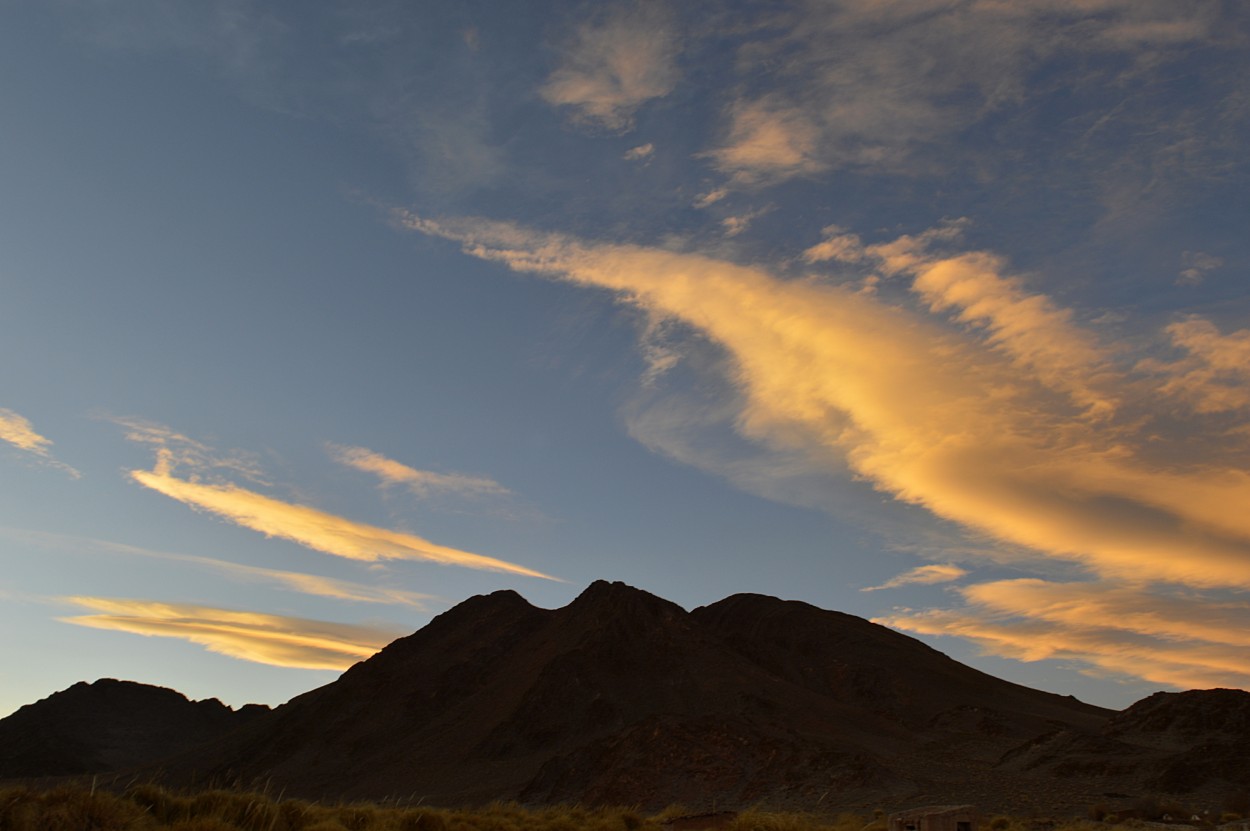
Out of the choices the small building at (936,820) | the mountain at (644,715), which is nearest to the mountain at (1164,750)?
the mountain at (644,715)

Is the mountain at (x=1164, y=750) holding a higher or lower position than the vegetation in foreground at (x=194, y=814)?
higher

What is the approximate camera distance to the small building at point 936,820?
18594mm

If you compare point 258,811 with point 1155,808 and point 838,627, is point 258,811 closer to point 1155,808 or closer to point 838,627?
point 1155,808

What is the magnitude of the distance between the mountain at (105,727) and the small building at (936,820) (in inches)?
4774

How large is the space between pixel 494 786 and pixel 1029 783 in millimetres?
40264

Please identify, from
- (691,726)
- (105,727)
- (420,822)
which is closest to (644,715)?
(691,726)

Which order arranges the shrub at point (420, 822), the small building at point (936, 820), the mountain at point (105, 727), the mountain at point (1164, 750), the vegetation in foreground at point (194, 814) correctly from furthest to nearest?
the mountain at point (105, 727), the mountain at point (1164, 750), the small building at point (936, 820), the shrub at point (420, 822), the vegetation in foreground at point (194, 814)

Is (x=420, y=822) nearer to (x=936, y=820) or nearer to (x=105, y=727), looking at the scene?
(x=936, y=820)

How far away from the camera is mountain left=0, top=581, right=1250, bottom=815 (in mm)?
57719

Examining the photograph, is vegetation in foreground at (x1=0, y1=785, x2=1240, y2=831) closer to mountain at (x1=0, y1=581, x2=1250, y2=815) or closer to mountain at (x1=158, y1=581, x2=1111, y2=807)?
mountain at (x1=0, y1=581, x2=1250, y2=815)

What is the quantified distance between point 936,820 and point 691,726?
5515 cm

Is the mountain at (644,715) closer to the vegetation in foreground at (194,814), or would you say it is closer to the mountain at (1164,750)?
the mountain at (1164,750)

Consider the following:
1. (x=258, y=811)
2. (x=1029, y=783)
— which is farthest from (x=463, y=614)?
(x=258, y=811)

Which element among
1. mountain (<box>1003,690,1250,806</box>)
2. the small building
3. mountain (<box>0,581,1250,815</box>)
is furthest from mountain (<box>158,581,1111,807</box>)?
the small building
